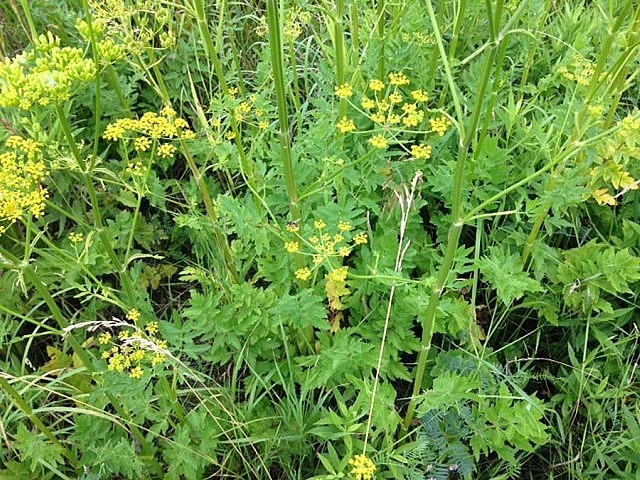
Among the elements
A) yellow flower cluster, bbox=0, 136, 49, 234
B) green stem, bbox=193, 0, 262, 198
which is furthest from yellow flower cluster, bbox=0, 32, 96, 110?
green stem, bbox=193, 0, 262, 198

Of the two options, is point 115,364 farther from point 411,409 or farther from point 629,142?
point 629,142

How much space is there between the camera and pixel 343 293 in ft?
6.82

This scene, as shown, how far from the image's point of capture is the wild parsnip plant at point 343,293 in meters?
1.88

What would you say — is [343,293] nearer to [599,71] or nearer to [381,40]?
[381,40]

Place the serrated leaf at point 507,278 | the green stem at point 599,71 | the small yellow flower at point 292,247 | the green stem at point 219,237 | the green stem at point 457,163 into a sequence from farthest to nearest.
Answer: the green stem at point 219,237 < the serrated leaf at point 507,278 < the small yellow flower at point 292,247 < the green stem at point 599,71 < the green stem at point 457,163

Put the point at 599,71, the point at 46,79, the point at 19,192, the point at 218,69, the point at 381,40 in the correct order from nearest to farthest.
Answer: the point at 46,79 < the point at 19,192 < the point at 599,71 < the point at 218,69 < the point at 381,40

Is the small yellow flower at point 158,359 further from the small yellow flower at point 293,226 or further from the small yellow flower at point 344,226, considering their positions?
the small yellow flower at point 344,226

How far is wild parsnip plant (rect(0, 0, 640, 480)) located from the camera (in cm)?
188

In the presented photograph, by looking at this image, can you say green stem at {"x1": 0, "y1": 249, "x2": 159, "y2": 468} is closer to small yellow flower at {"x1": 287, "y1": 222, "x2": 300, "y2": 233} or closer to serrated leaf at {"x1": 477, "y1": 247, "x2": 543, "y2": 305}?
small yellow flower at {"x1": 287, "y1": 222, "x2": 300, "y2": 233}

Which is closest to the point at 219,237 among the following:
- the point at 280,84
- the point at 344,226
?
the point at 344,226

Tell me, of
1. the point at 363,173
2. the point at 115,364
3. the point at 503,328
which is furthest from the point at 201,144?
the point at 503,328

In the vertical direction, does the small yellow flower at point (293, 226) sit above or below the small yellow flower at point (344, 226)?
above

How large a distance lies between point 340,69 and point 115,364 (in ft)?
3.98

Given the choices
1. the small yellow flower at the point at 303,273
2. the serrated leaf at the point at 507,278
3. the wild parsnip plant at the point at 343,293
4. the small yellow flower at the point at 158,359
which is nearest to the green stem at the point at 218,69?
the wild parsnip plant at the point at 343,293
